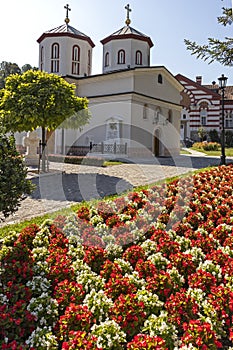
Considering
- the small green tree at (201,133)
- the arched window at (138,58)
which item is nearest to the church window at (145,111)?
the arched window at (138,58)

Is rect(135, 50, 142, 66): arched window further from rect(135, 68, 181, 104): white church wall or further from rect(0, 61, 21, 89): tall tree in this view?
rect(0, 61, 21, 89): tall tree

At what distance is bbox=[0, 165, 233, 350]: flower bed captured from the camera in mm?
2590

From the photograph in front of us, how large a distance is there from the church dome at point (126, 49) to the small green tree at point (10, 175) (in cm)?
2344

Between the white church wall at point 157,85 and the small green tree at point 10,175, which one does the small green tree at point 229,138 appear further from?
the small green tree at point 10,175

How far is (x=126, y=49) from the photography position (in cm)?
2645

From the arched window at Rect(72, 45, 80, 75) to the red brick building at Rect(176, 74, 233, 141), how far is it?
76.6 feet

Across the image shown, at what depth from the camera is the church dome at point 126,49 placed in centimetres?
2641

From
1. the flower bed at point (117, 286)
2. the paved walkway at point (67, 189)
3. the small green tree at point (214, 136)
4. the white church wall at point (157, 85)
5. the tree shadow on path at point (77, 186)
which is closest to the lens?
the flower bed at point (117, 286)

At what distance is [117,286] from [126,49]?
85.1 ft

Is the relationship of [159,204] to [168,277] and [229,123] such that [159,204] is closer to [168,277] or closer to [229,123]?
[168,277]

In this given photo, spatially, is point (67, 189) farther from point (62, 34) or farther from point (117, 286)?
point (62, 34)

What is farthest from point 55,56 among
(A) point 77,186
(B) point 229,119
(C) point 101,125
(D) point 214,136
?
(B) point 229,119

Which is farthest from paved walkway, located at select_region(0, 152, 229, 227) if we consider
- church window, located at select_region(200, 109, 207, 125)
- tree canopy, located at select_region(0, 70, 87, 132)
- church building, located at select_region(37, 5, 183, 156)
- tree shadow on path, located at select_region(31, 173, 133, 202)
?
church window, located at select_region(200, 109, 207, 125)

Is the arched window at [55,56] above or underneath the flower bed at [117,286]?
above
